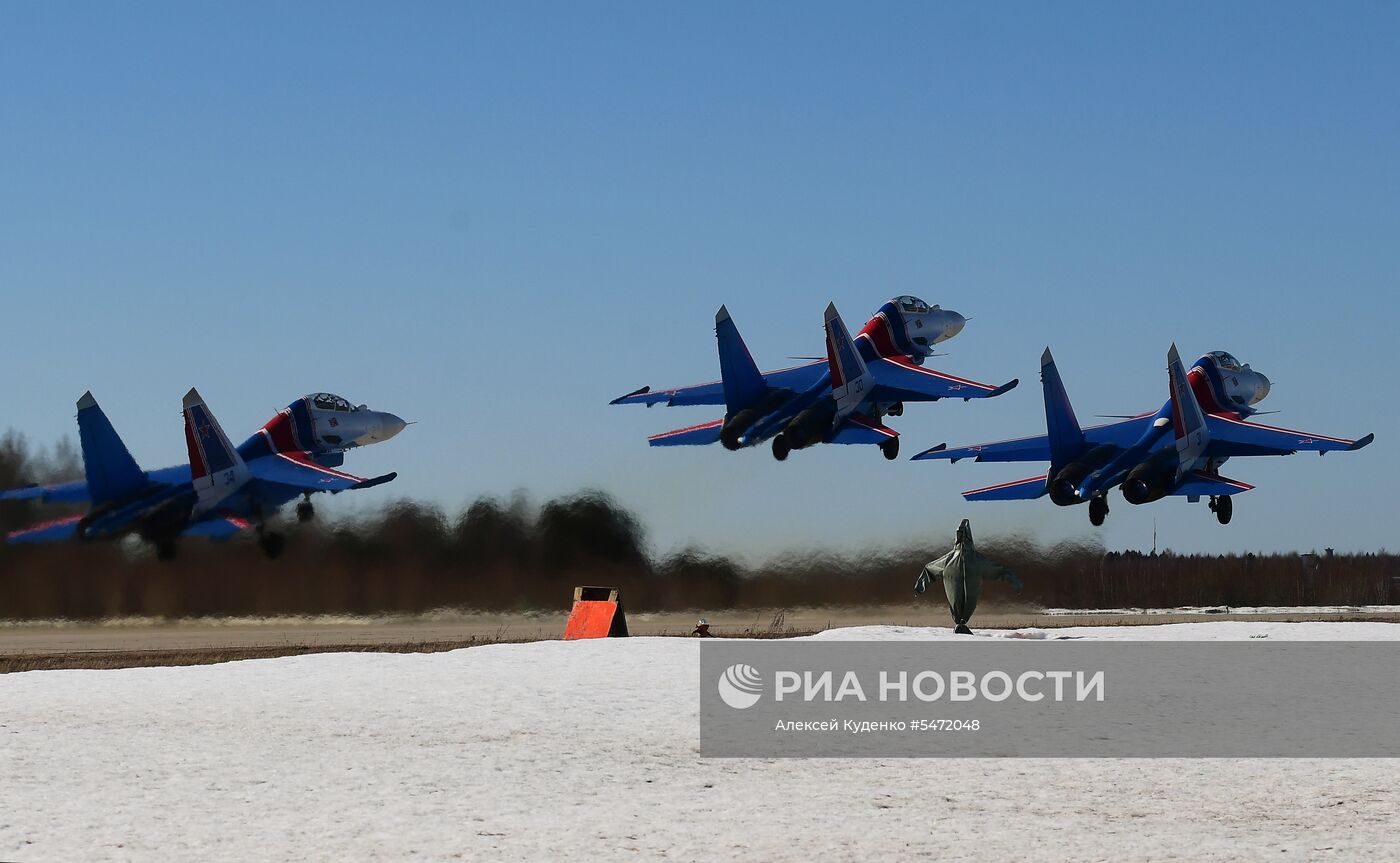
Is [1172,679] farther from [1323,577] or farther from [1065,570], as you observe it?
[1323,577]

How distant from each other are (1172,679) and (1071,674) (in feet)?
6.23

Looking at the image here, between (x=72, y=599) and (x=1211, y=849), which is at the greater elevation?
(x=72, y=599)

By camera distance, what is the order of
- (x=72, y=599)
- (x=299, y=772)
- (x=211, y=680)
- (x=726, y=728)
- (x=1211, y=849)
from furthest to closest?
1. (x=72, y=599)
2. (x=211, y=680)
3. (x=726, y=728)
4. (x=299, y=772)
5. (x=1211, y=849)

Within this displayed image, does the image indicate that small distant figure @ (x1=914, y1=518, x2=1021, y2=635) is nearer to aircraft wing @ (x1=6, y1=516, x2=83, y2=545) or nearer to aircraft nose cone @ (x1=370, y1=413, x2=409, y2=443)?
aircraft nose cone @ (x1=370, y1=413, x2=409, y2=443)

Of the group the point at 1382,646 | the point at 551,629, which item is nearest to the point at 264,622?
the point at 551,629

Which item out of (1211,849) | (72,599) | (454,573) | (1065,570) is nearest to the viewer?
(1211,849)

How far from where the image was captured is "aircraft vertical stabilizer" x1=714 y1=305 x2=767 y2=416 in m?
48.7

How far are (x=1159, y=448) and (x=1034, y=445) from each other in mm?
5274

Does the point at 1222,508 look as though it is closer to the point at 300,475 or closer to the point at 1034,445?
the point at 1034,445

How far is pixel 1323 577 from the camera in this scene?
83250 mm

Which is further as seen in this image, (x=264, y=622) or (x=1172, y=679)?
(x=264, y=622)

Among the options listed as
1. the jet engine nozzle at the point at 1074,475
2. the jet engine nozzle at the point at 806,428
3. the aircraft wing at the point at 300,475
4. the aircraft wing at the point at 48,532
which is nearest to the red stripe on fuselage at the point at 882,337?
the jet engine nozzle at the point at 806,428

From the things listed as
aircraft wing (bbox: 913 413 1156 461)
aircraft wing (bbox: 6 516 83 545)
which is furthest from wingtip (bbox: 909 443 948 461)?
aircraft wing (bbox: 6 516 83 545)

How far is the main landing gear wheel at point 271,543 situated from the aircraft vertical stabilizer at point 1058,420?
23.8 metres
